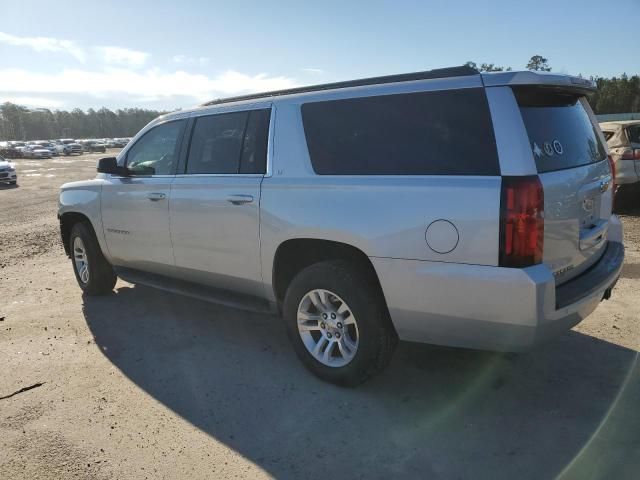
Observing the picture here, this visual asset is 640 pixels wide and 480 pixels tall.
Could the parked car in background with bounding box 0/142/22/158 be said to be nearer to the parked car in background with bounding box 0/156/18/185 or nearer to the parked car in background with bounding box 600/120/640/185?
the parked car in background with bounding box 0/156/18/185

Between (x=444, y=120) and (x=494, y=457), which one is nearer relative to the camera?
(x=494, y=457)

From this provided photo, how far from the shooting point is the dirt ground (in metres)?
2.69

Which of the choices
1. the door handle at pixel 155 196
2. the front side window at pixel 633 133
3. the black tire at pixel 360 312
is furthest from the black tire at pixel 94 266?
the front side window at pixel 633 133

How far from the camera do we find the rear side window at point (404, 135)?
2732 mm

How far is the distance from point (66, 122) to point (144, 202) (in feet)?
456

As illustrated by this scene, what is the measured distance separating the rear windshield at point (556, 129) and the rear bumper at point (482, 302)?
25.1 inches

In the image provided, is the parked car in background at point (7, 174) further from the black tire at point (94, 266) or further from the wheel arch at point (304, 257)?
the wheel arch at point (304, 257)

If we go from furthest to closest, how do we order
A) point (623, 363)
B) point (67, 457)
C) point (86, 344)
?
point (86, 344) < point (623, 363) < point (67, 457)

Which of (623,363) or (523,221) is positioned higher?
(523,221)

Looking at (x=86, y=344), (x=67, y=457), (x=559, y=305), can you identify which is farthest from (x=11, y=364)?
(x=559, y=305)

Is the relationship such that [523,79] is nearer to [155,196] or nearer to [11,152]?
[155,196]

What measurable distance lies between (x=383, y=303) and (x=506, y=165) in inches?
43.8

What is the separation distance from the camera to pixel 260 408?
3252mm

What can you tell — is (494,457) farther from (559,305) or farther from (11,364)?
(11,364)
